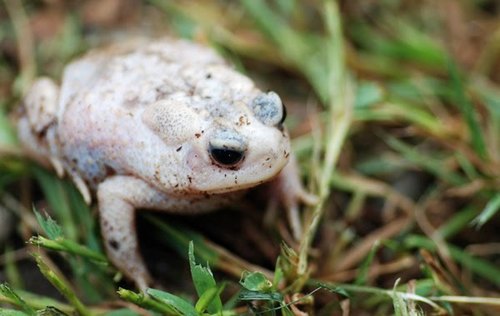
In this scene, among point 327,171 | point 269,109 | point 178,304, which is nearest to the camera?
point 178,304

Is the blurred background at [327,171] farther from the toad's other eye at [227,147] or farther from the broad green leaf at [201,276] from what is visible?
the toad's other eye at [227,147]

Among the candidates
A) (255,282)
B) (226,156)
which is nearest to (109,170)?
(226,156)

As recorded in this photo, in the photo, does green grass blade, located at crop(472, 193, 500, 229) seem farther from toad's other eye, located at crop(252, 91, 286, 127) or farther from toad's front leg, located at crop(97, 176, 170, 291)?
toad's front leg, located at crop(97, 176, 170, 291)

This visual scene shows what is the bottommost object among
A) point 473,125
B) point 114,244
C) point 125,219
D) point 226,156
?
point 114,244

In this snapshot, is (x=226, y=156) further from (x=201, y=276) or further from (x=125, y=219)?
(x=125, y=219)

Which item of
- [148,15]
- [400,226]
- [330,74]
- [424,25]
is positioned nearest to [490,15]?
[424,25]

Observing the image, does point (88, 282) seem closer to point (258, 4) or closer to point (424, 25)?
point (258, 4)
